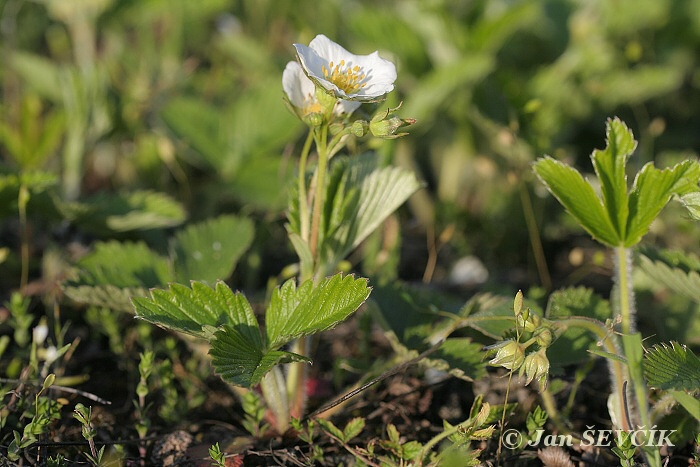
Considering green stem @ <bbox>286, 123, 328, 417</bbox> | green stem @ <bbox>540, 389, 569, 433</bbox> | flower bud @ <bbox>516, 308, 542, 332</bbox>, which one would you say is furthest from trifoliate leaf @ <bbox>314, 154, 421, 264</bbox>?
green stem @ <bbox>540, 389, 569, 433</bbox>

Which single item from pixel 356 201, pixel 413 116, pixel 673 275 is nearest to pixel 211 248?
pixel 356 201

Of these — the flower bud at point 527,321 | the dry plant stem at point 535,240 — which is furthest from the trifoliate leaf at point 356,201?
the dry plant stem at point 535,240

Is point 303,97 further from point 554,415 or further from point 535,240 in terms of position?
point 535,240

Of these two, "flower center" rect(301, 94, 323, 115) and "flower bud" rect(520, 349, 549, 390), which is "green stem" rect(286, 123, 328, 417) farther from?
"flower bud" rect(520, 349, 549, 390)

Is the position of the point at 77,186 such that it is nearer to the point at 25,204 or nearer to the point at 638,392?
the point at 25,204

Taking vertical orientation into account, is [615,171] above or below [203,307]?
above
